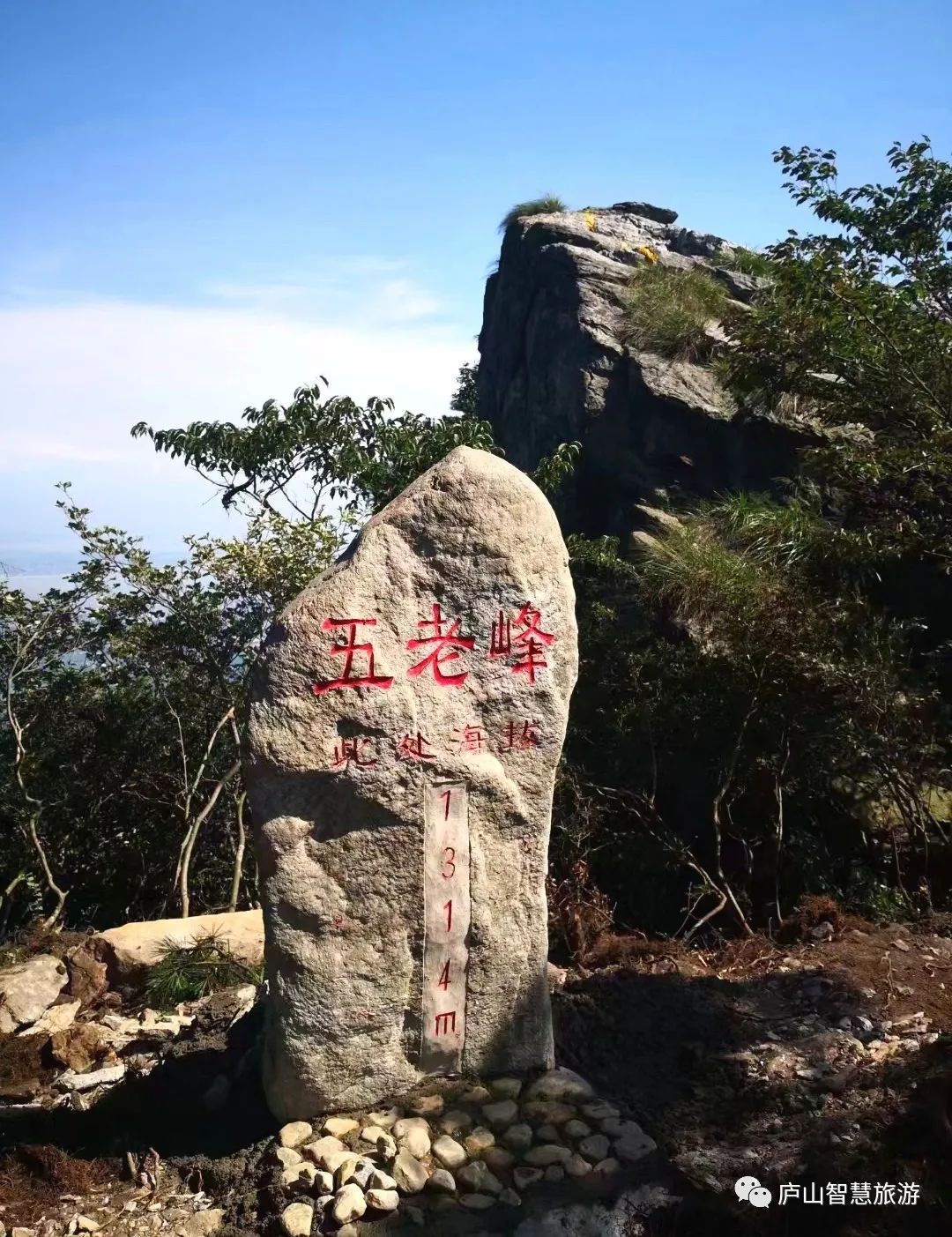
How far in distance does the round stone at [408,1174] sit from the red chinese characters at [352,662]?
180 centimetres

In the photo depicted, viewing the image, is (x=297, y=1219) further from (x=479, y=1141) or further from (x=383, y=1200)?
(x=479, y=1141)

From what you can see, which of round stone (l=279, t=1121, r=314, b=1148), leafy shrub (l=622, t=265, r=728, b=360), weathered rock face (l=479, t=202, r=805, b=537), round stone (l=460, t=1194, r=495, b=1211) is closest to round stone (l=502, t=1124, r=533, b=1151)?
round stone (l=460, t=1194, r=495, b=1211)

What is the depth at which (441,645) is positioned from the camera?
4465 mm

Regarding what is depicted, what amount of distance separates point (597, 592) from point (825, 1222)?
19.2 feet

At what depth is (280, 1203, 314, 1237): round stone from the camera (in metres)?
3.71

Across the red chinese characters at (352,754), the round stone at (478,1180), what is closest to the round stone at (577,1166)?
the round stone at (478,1180)

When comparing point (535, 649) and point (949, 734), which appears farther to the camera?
point (949, 734)

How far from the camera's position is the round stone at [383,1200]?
382 centimetres

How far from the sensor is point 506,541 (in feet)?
14.8

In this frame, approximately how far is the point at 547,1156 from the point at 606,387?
392 inches

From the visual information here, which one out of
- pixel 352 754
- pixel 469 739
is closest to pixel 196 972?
pixel 352 754

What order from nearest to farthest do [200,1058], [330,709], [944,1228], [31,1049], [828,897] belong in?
[944,1228] < [330,709] < [200,1058] < [31,1049] < [828,897]

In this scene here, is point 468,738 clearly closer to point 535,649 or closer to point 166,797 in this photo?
point 535,649

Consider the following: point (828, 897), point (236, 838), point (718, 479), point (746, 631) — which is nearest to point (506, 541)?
point (746, 631)
